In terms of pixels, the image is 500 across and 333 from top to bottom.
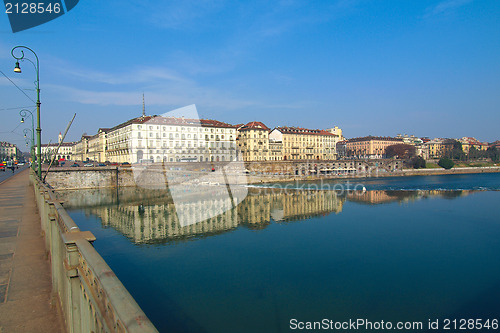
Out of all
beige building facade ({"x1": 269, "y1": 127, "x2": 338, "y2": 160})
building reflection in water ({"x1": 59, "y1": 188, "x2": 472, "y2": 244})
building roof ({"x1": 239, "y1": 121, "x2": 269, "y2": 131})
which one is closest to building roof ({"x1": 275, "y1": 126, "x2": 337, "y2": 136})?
beige building facade ({"x1": 269, "y1": 127, "x2": 338, "y2": 160})

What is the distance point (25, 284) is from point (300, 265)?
1404cm

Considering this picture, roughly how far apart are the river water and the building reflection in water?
0.92ft

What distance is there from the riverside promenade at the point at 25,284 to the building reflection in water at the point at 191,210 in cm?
1404

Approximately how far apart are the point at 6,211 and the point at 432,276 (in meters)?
21.2

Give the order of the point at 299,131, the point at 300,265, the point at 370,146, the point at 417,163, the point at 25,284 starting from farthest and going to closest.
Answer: the point at 370,146, the point at 417,163, the point at 299,131, the point at 300,265, the point at 25,284

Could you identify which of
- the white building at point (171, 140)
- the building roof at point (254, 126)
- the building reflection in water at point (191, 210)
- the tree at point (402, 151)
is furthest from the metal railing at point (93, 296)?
the tree at point (402, 151)

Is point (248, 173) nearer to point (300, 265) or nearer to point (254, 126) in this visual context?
point (254, 126)

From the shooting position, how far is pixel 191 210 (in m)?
36.1

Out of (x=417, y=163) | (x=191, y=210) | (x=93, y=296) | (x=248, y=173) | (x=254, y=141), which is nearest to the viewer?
(x=93, y=296)

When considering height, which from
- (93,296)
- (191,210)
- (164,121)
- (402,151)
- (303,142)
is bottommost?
(191,210)

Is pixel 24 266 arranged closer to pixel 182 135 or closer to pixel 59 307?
pixel 59 307

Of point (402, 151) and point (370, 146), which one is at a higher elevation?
point (370, 146)

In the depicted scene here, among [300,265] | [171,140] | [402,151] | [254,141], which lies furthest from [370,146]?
[300,265]

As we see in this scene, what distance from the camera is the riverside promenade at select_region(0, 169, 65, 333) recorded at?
189 inches
